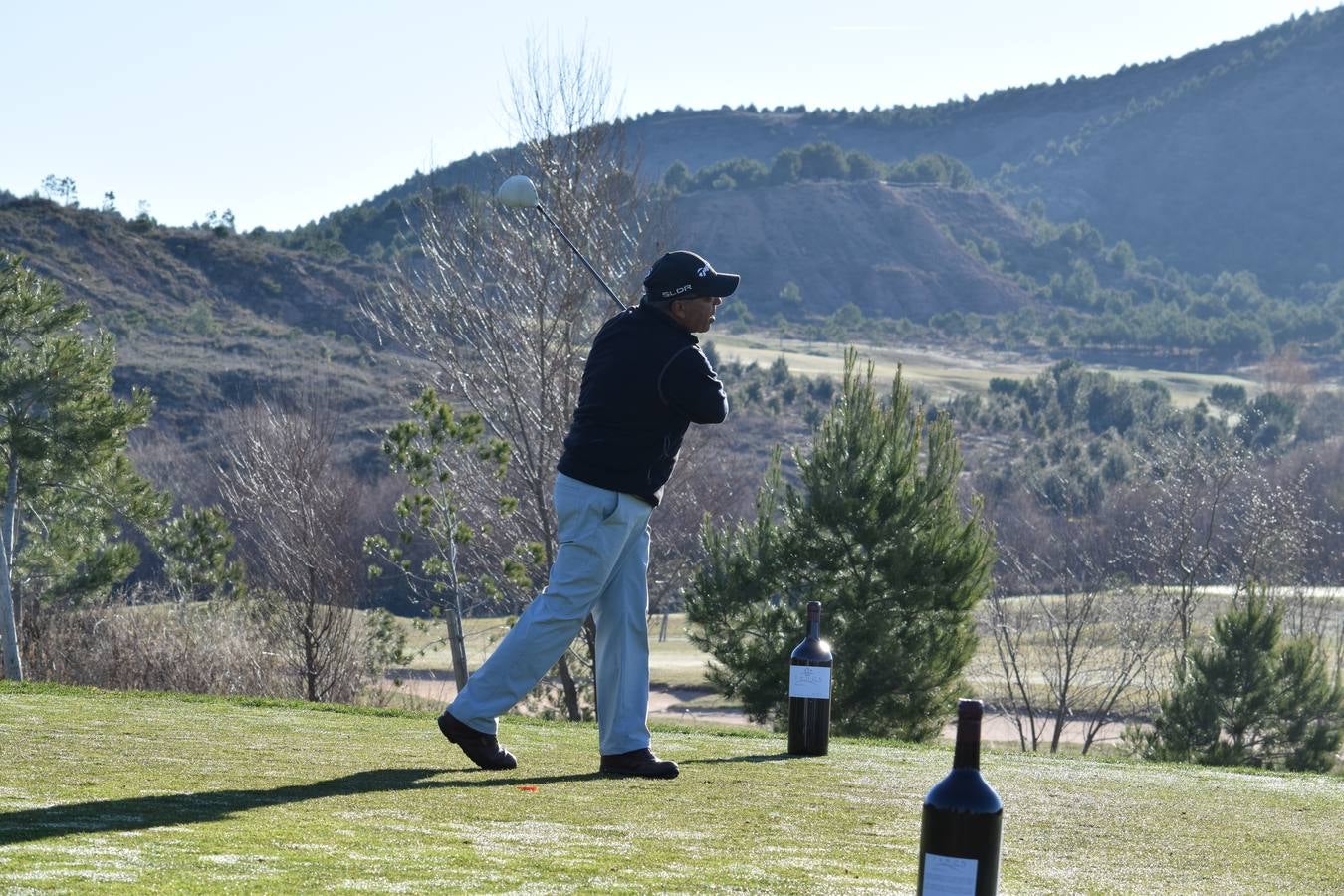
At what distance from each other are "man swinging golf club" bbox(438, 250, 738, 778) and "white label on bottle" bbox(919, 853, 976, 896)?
3.39 metres

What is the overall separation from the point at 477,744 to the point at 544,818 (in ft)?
4.31

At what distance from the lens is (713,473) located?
2366 inches

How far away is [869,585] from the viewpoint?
20906 mm

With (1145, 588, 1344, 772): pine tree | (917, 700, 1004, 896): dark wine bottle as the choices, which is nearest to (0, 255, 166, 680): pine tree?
(1145, 588, 1344, 772): pine tree

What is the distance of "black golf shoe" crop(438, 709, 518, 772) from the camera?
239 inches

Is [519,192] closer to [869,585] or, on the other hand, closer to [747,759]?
[747,759]

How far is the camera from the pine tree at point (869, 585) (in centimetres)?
2073

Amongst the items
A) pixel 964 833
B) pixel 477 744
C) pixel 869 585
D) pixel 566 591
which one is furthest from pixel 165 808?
pixel 869 585

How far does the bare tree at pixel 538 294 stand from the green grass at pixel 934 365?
93.1 m

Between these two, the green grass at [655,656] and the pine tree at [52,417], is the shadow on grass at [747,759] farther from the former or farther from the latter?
the green grass at [655,656]

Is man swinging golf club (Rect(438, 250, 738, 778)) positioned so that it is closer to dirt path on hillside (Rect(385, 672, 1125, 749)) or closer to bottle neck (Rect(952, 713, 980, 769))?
bottle neck (Rect(952, 713, 980, 769))

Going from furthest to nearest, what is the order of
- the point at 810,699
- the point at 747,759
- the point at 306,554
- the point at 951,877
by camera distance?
the point at 306,554 → the point at 810,699 → the point at 747,759 → the point at 951,877

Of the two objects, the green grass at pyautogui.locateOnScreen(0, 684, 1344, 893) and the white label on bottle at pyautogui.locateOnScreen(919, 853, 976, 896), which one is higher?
the white label on bottle at pyautogui.locateOnScreen(919, 853, 976, 896)

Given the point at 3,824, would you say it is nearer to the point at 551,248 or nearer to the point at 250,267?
the point at 551,248
